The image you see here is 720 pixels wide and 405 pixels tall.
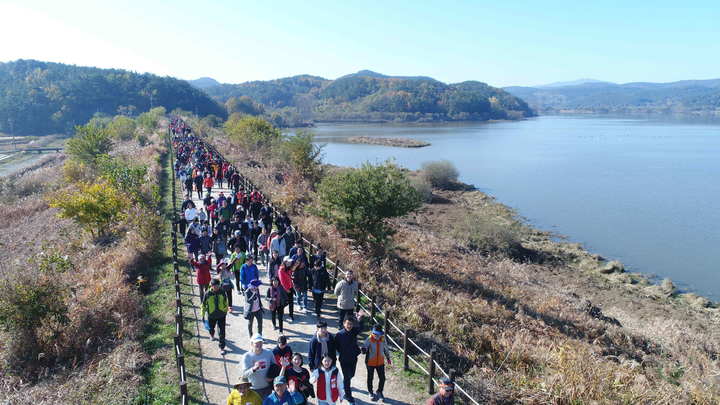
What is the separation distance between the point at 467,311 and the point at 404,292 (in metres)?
2.13

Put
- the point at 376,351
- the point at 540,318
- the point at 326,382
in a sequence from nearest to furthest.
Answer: the point at 326,382
the point at 376,351
the point at 540,318

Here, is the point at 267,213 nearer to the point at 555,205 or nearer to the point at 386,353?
the point at 386,353

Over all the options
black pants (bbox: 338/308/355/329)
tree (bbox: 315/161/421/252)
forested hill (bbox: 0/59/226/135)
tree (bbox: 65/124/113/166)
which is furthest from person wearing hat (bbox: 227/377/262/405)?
forested hill (bbox: 0/59/226/135)

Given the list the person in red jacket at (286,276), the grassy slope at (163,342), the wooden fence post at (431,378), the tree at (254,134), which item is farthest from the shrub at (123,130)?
Result: the wooden fence post at (431,378)

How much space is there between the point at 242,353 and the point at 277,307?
117 centimetres

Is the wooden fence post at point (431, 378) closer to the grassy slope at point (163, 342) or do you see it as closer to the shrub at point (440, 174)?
the grassy slope at point (163, 342)

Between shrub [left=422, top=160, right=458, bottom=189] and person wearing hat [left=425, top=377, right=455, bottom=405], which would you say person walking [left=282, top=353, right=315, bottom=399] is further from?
shrub [left=422, top=160, right=458, bottom=189]

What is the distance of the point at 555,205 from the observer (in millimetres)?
44469

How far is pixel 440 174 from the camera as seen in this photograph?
50781mm

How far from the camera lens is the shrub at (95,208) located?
17969mm

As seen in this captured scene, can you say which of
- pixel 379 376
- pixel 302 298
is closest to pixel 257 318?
pixel 302 298

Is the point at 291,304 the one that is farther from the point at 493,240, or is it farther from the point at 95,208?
the point at 493,240

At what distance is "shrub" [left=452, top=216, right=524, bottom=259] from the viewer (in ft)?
96.6

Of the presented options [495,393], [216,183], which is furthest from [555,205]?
[495,393]
